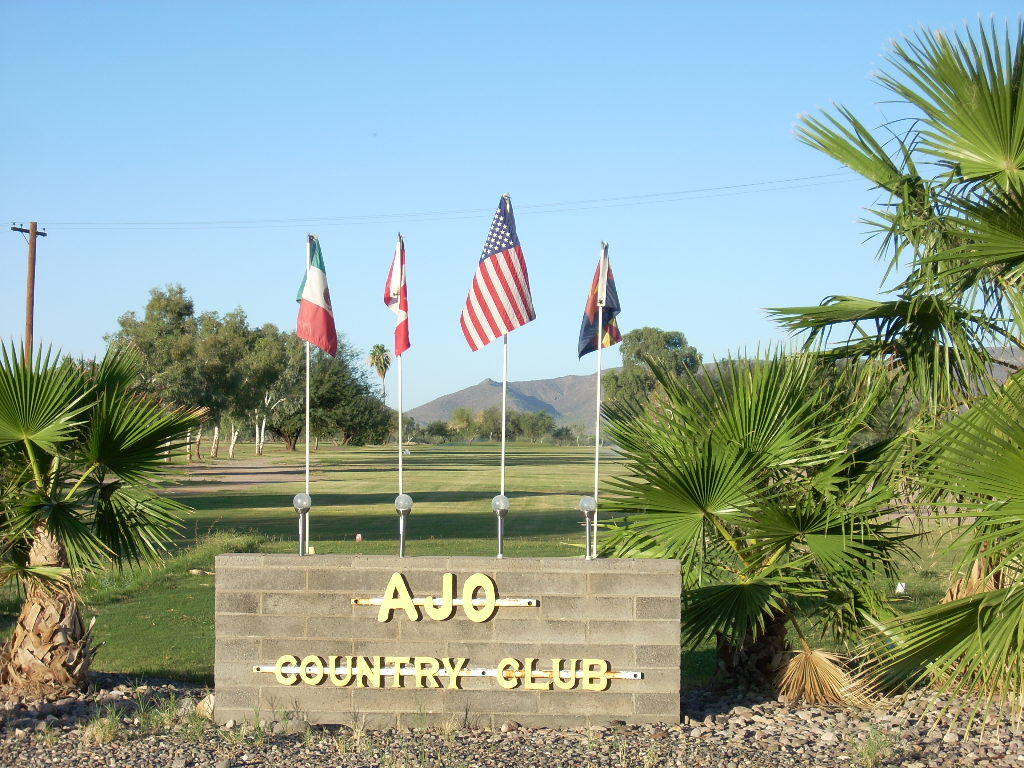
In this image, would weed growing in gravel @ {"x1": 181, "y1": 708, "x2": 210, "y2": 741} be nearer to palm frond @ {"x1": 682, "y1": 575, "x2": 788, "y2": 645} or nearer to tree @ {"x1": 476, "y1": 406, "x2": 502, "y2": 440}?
palm frond @ {"x1": 682, "y1": 575, "x2": 788, "y2": 645}

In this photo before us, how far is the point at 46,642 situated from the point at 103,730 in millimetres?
1694

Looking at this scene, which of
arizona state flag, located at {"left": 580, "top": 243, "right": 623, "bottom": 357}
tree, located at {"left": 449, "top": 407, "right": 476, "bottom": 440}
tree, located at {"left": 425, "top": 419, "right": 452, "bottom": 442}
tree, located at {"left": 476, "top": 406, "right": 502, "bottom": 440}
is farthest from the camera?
tree, located at {"left": 449, "top": 407, "right": 476, "bottom": 440}

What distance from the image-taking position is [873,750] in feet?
21.7

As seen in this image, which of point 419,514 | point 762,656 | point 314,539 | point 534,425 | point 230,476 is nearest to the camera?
point 762,656

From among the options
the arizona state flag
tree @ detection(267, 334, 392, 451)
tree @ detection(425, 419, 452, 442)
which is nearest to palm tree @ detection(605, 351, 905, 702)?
the arizona state flag

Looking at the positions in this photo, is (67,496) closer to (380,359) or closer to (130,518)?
(130,518)

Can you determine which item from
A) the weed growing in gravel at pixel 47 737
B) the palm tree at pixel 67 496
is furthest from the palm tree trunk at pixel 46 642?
the weed growing in gravel at pixel 47 737

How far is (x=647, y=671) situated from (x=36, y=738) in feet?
14.5

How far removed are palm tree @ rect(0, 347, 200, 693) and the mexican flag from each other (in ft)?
4.44

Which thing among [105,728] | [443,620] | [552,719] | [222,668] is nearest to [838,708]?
[552,719]

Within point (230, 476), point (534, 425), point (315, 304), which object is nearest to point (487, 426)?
point (534, 425)

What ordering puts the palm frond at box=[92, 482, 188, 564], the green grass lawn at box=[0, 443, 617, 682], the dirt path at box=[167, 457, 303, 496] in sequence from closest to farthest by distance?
the palm frond at box=[92, 482, 188, 564]
the green grass lawn at box=[0, 443, 617, 682]
the dirt path at box=[167, 457, 303, 496]

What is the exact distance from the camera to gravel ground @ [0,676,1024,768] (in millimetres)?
6758

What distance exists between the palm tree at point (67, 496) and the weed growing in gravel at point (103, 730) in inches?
52.8
